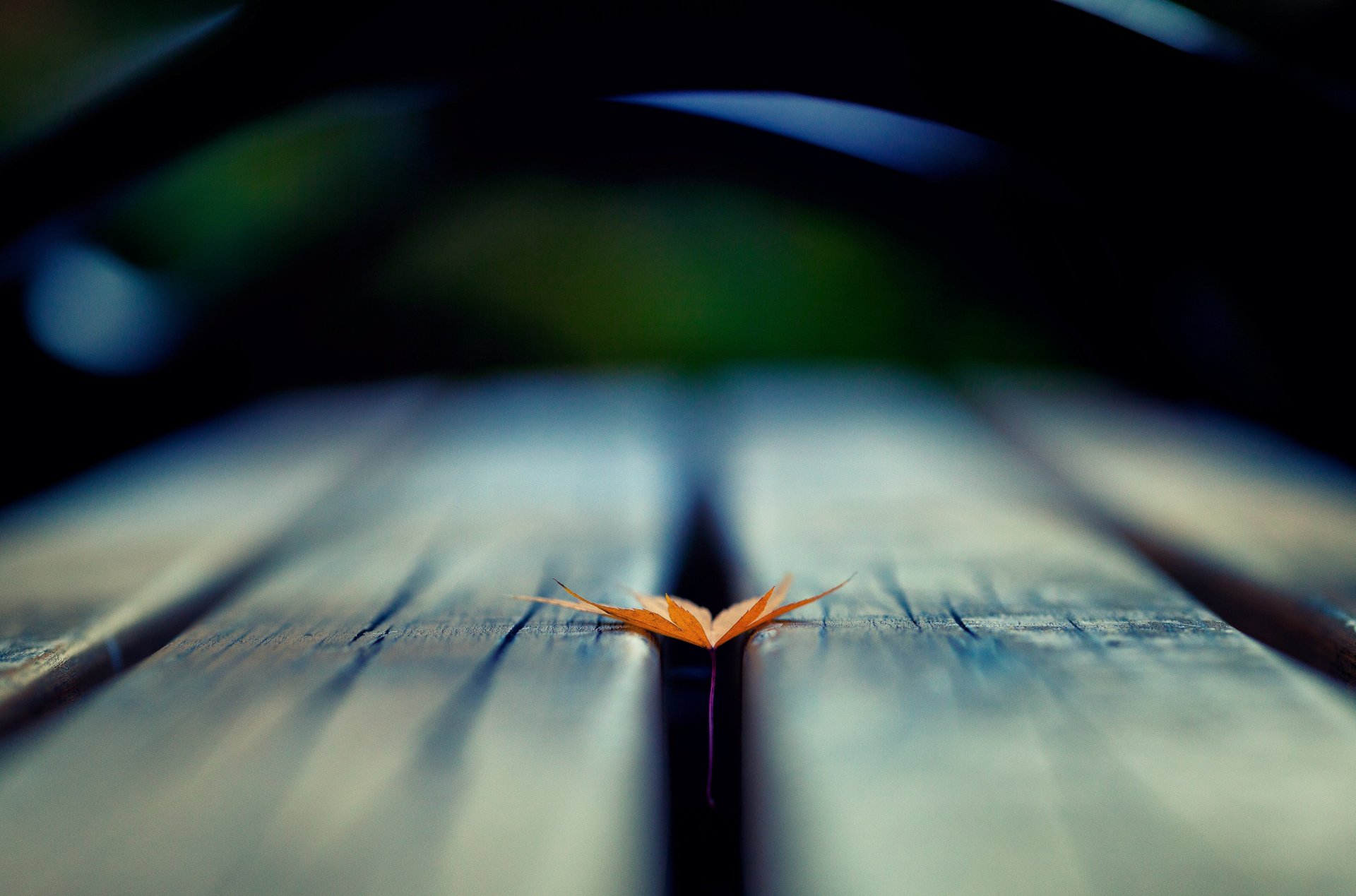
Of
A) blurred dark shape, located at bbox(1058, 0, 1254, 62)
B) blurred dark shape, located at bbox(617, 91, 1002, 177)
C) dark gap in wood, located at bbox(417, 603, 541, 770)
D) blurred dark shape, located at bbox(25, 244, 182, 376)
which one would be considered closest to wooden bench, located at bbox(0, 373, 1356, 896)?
dark gap in wood, located at bbox(417, 603, 541, 770)

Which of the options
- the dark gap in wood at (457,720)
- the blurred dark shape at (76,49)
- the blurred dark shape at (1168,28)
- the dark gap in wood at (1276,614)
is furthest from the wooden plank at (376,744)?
the blurred dark shape at (1168,28)

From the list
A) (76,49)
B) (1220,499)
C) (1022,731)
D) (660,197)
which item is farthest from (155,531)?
(1220,499)

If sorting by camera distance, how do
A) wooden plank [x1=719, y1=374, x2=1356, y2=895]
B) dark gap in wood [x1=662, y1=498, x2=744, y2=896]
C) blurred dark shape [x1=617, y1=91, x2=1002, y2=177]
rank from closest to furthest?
wooden plank [x1=719, y1=374, x2=1356, y2=895] < dark gap in wood [x1=662, y1=498, x2=744, y2=896] < blurred dark shape [x1=617, y1=91, x2=1002, y2=177]

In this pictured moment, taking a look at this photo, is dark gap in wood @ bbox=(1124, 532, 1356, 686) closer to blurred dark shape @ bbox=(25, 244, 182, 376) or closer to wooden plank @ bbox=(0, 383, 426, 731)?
wooden plank @ bbox=(0, 383, 426, 731)

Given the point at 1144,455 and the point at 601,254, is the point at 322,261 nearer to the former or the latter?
the point at 601,254

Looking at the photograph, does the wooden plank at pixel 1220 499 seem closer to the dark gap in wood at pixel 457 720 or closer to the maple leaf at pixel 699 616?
the maple leaf at pixel 699 616
